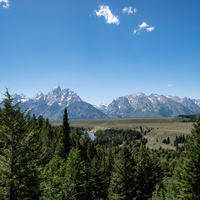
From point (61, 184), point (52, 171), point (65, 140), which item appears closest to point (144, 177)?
point (61, 184)

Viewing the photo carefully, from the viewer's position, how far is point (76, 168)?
21125mm

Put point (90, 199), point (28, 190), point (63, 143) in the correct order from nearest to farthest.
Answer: point (28, 190) → point (90, 199) → point (63, 143)

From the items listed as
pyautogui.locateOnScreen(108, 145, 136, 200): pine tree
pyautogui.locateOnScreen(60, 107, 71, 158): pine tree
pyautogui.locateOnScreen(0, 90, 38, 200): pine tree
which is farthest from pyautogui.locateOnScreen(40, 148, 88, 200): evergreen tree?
pyautogui.locateOnScreen(60, 107, 71, 158): pine tree

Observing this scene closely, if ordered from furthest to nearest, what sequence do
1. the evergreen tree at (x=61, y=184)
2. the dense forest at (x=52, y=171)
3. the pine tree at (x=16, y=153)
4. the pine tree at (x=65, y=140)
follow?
1. the pine tree at (x=65, y=140)
2. the evergreen tree at (x=61, y=184)
3. the dense forest at (x=52, y=171)
4. the pine tree at (x=16, y=153)

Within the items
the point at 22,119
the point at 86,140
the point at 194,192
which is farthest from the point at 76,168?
the point at 86,140

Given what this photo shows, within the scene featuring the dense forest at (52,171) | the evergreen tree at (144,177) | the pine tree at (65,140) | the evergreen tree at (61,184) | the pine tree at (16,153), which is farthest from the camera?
the pine tree at (65,140)

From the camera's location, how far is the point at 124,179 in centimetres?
2786

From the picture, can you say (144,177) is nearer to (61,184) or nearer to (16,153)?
(61,184)

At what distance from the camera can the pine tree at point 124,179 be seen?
2752 centimetres

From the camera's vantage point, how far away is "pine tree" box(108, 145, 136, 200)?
27.5 meters

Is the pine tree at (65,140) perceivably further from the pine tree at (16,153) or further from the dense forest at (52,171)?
the pine tree at (16,153)

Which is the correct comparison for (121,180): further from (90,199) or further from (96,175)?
(96,175)

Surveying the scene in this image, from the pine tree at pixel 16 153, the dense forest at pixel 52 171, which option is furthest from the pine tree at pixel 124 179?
the pine tree at pixel 16 153

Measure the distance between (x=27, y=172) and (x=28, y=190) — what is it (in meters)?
1.53
